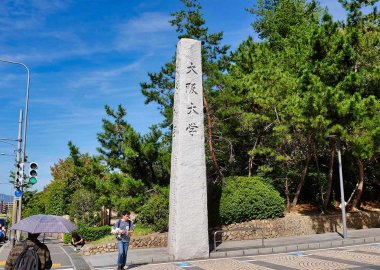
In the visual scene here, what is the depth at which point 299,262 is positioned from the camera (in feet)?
36.1

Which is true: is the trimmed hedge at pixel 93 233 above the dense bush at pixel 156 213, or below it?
below

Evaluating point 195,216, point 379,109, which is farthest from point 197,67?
point 379,109

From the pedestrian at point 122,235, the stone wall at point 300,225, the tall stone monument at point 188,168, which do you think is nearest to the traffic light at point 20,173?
the tall stone monument at point 188,168

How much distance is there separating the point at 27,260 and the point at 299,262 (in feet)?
26.5

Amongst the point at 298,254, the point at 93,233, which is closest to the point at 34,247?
the point at 298,254

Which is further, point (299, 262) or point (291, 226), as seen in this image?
point (291, 226)

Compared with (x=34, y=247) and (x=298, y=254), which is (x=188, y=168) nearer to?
(x=298, y=254)

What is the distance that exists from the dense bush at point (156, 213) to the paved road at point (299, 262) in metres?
4.47

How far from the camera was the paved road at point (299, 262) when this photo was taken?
10.2 metres

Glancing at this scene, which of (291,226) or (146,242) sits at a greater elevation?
(291,226)

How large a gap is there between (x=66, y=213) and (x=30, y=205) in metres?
22.7

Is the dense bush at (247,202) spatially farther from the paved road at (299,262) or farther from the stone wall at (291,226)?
the paved road at (299,262)

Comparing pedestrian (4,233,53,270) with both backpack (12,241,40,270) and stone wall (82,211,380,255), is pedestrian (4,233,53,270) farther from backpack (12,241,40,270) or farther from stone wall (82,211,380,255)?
stone wall (82,211,380,255)

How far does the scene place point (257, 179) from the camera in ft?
62.2
